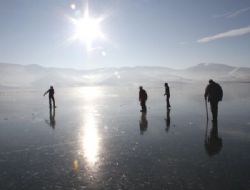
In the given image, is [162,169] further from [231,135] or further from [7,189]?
[231,135]

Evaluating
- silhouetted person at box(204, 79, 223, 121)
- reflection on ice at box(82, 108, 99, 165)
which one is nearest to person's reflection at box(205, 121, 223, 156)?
silhouetted person at box(204, 79, 223, 121)

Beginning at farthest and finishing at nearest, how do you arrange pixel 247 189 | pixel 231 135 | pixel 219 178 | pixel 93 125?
pixel 93 125 < pixel 231 135 < pixel 219 178 < pixel 247 189

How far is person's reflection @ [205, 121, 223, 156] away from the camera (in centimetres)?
820

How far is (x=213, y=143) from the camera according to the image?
30.3 feet

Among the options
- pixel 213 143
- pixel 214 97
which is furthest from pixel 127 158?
pixel 214 97

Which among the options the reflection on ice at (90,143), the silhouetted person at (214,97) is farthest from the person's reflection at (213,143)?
the reflection on ice at (90,143)

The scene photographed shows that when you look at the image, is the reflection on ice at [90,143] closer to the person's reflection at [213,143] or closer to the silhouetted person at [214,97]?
the person's reflection at [213,143]

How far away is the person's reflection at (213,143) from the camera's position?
8.20 metres

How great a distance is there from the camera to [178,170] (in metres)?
6.58

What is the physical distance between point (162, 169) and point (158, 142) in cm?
293

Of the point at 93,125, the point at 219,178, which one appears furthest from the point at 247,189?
the point at 93,125

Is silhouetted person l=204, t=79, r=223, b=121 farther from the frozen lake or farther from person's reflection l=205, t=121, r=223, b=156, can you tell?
person's reflection l=205, t=121, r=223, b=156

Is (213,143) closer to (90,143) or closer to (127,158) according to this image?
(127,158)

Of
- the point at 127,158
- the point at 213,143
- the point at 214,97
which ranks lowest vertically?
the point at 127,158
